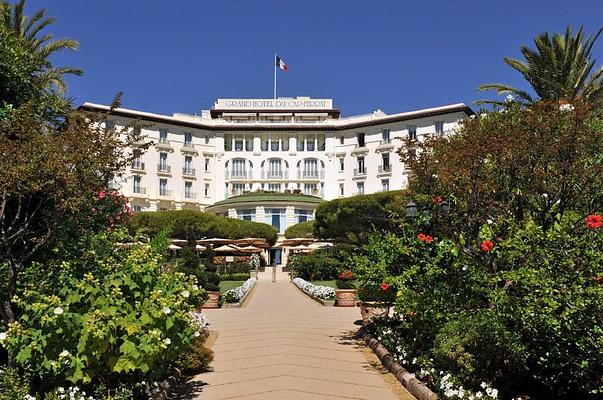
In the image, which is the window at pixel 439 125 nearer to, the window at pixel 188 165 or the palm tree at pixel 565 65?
the window at pixel 188 165

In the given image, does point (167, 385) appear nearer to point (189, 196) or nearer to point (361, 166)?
point (361, 166)

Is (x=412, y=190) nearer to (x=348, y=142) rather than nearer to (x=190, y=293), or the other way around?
(x=190, y=293)

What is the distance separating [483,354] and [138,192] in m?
59.9

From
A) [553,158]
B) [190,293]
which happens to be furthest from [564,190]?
[190,293]

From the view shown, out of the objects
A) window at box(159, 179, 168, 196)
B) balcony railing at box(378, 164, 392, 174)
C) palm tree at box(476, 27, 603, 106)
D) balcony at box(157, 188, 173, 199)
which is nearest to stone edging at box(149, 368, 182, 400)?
palm tree at box(476, 27, 603, 106)

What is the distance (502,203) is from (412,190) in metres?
2.33

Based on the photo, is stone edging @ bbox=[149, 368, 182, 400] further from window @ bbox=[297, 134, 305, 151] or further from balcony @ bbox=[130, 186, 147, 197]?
window @ bbox=[297, 134, 305, 151]

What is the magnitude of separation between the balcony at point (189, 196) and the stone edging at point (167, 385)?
193 feet

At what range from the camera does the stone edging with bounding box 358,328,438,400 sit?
7.09m

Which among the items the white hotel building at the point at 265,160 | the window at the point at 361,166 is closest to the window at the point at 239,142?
the white hotel building at the point at 265,160

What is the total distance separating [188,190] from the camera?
66.7 meters

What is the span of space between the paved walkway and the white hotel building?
4741 cm

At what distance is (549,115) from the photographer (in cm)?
1005

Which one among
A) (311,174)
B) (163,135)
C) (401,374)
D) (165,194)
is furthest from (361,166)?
(401,374)
